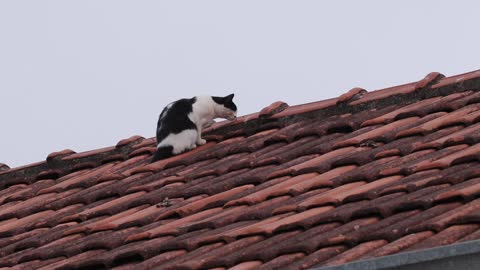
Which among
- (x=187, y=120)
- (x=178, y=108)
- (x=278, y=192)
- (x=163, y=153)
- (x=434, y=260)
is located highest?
(x=178, y=108)

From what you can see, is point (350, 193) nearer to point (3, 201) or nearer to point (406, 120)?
point (406, 120)

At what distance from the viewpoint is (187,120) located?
8.23 metres

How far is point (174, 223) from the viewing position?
516cm

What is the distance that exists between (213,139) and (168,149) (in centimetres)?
36

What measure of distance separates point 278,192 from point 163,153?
6.88 feet

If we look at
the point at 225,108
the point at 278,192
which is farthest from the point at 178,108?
the point at 278,192

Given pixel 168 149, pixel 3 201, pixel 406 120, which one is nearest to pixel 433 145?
pixel 406 120

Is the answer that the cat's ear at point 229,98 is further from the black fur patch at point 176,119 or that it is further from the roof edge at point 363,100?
the roof edge at point 363,100

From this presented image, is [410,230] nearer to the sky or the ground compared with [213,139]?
nearer to the ground

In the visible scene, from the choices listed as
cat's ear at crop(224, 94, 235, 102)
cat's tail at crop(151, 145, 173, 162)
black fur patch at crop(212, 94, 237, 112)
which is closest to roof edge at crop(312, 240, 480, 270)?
cat's tail at crop(151, 145, 173, 162)

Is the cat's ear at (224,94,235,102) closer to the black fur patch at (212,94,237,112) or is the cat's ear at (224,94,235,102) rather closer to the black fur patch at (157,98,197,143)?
the black fur patch at (212,94,237,112)

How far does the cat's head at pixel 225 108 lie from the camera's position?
8.90 metres

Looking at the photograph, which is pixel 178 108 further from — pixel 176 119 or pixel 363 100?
pixel 363 100

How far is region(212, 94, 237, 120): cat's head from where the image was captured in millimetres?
8902
